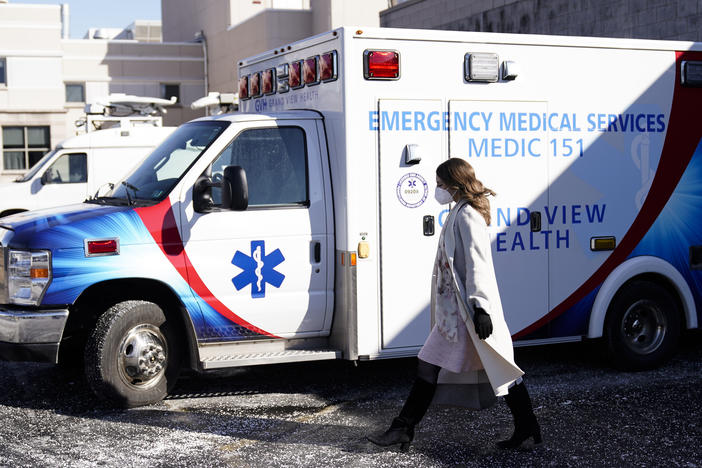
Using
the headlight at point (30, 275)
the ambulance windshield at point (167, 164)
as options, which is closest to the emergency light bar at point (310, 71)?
the ambulance windshield at point (167, 164)

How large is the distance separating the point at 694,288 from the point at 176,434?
467cm

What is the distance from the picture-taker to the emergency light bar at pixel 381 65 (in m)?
7.07

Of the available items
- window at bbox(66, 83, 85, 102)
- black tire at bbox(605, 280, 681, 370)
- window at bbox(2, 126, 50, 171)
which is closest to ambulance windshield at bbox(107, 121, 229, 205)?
black tire at bbox(605, 280, 681, 370)

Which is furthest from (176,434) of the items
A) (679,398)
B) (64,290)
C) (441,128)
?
(679,398)

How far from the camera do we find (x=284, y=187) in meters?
7.17

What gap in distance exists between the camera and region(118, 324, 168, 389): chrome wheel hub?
686 cm

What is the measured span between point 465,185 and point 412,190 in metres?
1.56

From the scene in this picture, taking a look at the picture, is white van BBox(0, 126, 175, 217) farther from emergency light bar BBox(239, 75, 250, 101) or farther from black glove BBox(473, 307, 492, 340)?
black glove BBox(473, 307, 492, 340)

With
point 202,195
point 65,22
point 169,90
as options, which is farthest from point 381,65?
point 65,22

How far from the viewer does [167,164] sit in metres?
7.21

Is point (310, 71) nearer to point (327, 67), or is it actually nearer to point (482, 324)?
point (327, 67)

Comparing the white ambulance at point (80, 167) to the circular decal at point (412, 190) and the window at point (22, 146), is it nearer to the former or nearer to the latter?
the circular decal at point (412, 190)

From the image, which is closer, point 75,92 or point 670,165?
point 670,165

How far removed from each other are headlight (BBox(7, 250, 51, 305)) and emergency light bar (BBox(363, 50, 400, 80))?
2677 mm
